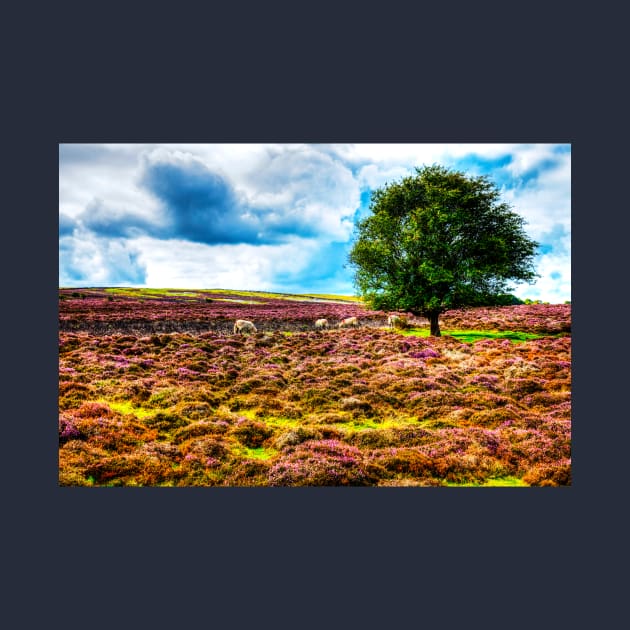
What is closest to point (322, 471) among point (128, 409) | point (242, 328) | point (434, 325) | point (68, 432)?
point (68, 432)

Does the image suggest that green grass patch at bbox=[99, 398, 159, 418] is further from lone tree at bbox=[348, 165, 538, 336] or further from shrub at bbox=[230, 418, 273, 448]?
lone tree at bbox=[348, 165, 538, 336]

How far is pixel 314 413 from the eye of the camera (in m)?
10.6

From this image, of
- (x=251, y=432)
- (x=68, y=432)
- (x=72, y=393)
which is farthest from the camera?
(x=72, y=393)

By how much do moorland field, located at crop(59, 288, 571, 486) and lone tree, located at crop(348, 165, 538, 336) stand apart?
305cm

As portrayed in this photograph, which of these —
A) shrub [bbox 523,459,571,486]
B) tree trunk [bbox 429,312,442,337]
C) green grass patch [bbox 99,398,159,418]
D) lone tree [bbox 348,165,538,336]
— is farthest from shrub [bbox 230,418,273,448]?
tree trunk [bbox 429,312,442,337]

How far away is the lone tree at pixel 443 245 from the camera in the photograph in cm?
1969

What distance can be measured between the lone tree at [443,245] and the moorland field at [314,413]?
10.0 ft

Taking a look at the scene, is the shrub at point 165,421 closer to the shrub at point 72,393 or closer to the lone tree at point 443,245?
the shrub at point 72,393

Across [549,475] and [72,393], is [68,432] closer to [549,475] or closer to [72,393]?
[72,393]

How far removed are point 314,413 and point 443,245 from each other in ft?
43.8

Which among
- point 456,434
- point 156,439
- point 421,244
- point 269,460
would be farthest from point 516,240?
Answer: point 156,439

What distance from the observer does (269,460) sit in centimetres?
788

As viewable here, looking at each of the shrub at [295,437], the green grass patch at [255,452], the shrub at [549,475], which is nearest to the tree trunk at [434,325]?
the shrub at [549,475]

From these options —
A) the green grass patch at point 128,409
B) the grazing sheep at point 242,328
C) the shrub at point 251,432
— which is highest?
the grazing sheep at point 242,328
